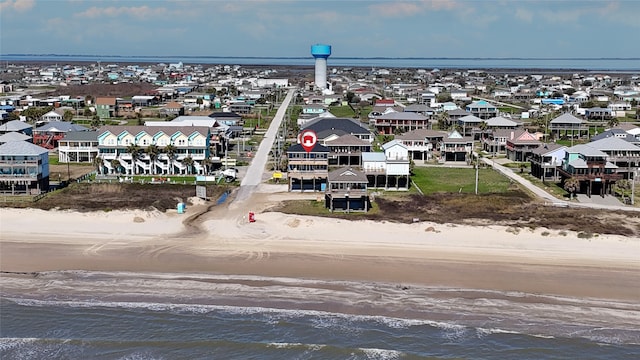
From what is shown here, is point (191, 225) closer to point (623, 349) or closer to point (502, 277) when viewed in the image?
point (502, 277)

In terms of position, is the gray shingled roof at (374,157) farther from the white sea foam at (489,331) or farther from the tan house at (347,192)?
the white sea foam at (489,331)

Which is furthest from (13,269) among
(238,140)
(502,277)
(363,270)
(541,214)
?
(238,140)

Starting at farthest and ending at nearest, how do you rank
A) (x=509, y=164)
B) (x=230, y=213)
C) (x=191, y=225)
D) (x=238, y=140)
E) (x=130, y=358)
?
(x=238, y=140) → (x=509, y=164) → (x=230, y=213) → (x=191, y=225) → (x=130, y=358)

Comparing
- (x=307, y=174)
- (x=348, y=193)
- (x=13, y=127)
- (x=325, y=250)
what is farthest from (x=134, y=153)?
(x=325, y=250)

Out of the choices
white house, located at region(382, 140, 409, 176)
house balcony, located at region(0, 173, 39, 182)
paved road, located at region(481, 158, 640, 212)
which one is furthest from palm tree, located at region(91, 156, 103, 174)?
paved road, located at region(481, 158, 640, 212)

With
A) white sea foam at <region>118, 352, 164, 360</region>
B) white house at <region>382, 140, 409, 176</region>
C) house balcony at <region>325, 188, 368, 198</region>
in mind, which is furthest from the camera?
white house at <region>382, 140, 409, 176</region>

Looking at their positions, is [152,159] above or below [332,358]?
above

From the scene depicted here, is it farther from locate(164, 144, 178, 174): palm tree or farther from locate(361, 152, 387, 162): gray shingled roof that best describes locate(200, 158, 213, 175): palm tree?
locate(361, 152, 387, 162): gray shingled roof
